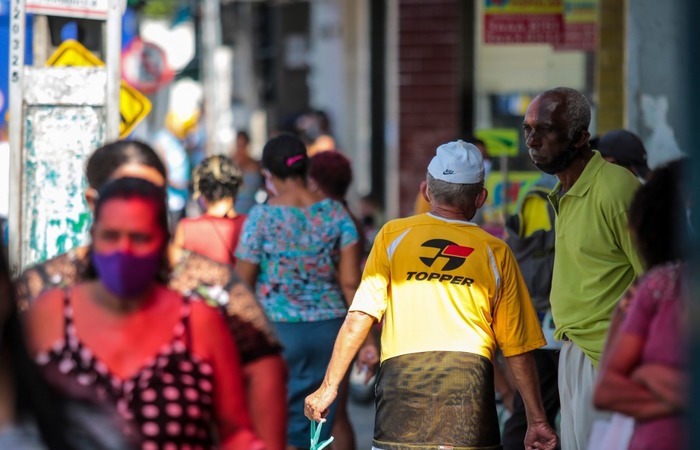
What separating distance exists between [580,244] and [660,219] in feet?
5.57

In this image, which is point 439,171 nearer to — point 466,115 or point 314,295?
point 314,295

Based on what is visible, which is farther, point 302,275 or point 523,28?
point 523,28

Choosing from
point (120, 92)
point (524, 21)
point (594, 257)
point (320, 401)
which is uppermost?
point (524, 21)

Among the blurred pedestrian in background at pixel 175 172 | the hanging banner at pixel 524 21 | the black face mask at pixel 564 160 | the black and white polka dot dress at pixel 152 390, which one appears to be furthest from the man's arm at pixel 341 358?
the blurred pedestrian in background at pixel 175 172

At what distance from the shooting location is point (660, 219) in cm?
426

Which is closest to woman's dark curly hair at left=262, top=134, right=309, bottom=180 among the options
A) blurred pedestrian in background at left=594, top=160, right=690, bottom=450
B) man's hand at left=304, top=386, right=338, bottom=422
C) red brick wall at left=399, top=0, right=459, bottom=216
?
man's hand at left=304, top=386, right=338, bottom=422

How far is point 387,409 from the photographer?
5.74 meters

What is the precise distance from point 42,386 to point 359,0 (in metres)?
13.5

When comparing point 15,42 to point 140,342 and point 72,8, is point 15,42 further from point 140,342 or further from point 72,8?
point 140,342

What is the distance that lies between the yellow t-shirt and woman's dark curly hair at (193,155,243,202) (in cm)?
249

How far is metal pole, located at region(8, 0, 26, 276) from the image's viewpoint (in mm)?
7988

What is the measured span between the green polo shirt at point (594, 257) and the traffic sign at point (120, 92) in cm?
343

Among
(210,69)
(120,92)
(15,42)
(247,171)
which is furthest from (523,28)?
(210,69)

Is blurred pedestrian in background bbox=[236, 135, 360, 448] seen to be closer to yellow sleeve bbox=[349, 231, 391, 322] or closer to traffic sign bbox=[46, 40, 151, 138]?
traffic sign bbox=[46, 40, 151, 138]
